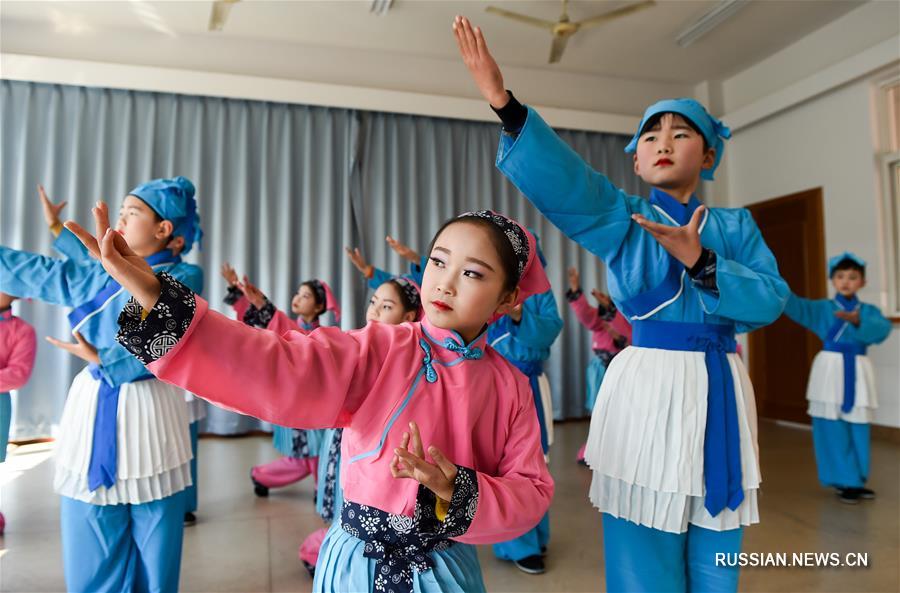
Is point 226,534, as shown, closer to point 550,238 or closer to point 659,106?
point 659,106

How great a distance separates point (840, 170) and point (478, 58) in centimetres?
599

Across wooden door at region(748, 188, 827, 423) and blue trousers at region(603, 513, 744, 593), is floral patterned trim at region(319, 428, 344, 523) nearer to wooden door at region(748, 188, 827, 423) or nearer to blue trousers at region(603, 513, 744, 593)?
blue trousers at region(603, 513, 744, 593)

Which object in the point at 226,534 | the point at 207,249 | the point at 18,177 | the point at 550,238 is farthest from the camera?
the point at 550,238

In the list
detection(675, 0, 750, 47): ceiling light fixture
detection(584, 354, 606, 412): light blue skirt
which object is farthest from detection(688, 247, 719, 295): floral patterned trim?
detection(675, 0, 750, 47): ceiling light fixture

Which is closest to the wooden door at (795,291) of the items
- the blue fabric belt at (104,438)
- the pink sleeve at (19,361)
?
the blue fabric belt at (104,438)

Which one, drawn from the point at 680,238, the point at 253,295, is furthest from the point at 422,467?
the point at 253,295

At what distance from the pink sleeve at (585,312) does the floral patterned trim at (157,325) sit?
10.0 feet

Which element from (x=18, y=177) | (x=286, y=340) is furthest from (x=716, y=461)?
(x=18, y=177)

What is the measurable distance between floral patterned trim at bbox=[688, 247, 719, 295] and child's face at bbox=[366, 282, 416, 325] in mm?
1186

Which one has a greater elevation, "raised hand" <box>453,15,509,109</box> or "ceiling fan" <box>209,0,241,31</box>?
"ceiling fan" <box>209,0,241,31</box>

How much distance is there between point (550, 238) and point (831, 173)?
9.31 feet

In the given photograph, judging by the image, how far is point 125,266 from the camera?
0.71m

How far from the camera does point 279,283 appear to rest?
5762 mm

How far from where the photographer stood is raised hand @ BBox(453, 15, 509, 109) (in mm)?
1086
